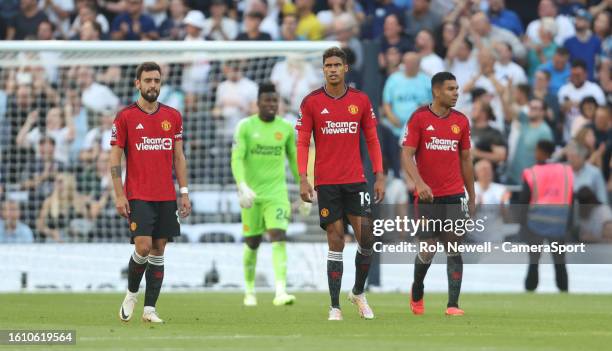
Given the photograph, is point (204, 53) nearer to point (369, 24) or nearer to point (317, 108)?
point (369, 24)

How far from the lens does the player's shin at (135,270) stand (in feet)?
44.0

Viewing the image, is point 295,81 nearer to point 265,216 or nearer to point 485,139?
point 485,139

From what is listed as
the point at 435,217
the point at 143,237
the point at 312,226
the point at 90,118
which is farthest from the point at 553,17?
the point at 143,237

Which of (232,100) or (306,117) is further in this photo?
(232,100)

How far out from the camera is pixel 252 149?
17.6 meters

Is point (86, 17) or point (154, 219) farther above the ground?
point (86, 17)

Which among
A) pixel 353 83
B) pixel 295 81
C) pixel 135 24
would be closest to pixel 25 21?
pixel 135 24

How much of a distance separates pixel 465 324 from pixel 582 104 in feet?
35.1

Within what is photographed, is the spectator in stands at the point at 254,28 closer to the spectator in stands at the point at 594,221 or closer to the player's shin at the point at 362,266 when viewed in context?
the spectator in stands at the point at 594,221

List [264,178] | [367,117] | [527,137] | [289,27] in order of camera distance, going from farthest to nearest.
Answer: [289,27]
[527,137]
[264,178]
[367,117]

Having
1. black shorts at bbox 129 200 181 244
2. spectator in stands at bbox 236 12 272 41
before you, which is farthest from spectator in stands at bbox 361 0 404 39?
black shorts at bbox 129 200 181 244

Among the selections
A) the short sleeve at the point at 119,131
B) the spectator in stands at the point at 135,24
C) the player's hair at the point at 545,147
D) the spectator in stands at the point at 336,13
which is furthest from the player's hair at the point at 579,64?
the short sleeve at the point at 119,131

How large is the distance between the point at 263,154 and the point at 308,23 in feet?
25.6

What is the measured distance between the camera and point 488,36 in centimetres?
2425
